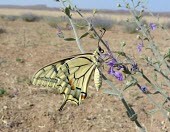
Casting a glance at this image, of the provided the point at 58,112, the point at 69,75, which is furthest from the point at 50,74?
the point at 58,112

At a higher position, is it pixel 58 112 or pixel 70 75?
pixel 58 112

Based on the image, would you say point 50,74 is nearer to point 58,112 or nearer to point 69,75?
point 69,75

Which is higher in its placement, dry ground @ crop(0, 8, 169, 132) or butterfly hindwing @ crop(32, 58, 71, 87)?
dry ground @ crop(0, 8, 169, 132)

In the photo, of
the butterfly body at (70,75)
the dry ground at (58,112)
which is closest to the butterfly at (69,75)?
the butterfly body at (70,75)

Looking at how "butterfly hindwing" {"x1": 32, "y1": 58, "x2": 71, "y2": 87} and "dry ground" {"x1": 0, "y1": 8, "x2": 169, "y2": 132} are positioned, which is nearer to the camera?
"butterfly hindwing" {"x1": 32, "y1": 58, "x2": 71, "y2": 87}

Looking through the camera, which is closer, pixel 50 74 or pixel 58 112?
pixel 50 74

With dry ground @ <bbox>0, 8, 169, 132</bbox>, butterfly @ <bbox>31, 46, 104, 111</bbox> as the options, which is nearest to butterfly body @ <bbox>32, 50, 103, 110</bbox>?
butterfly @ <bbox>31, 46, 104, 111</bbox>

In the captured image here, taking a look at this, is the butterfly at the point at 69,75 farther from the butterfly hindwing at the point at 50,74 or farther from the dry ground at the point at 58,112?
the dry ground at the point at 58,112

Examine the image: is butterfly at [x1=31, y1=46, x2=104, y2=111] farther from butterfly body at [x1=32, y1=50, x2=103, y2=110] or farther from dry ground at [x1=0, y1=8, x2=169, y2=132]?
dry ground at [x1=0, y1=8, x2=169, y2=132]

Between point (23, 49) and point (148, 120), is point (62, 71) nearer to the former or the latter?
point (148, 120)
